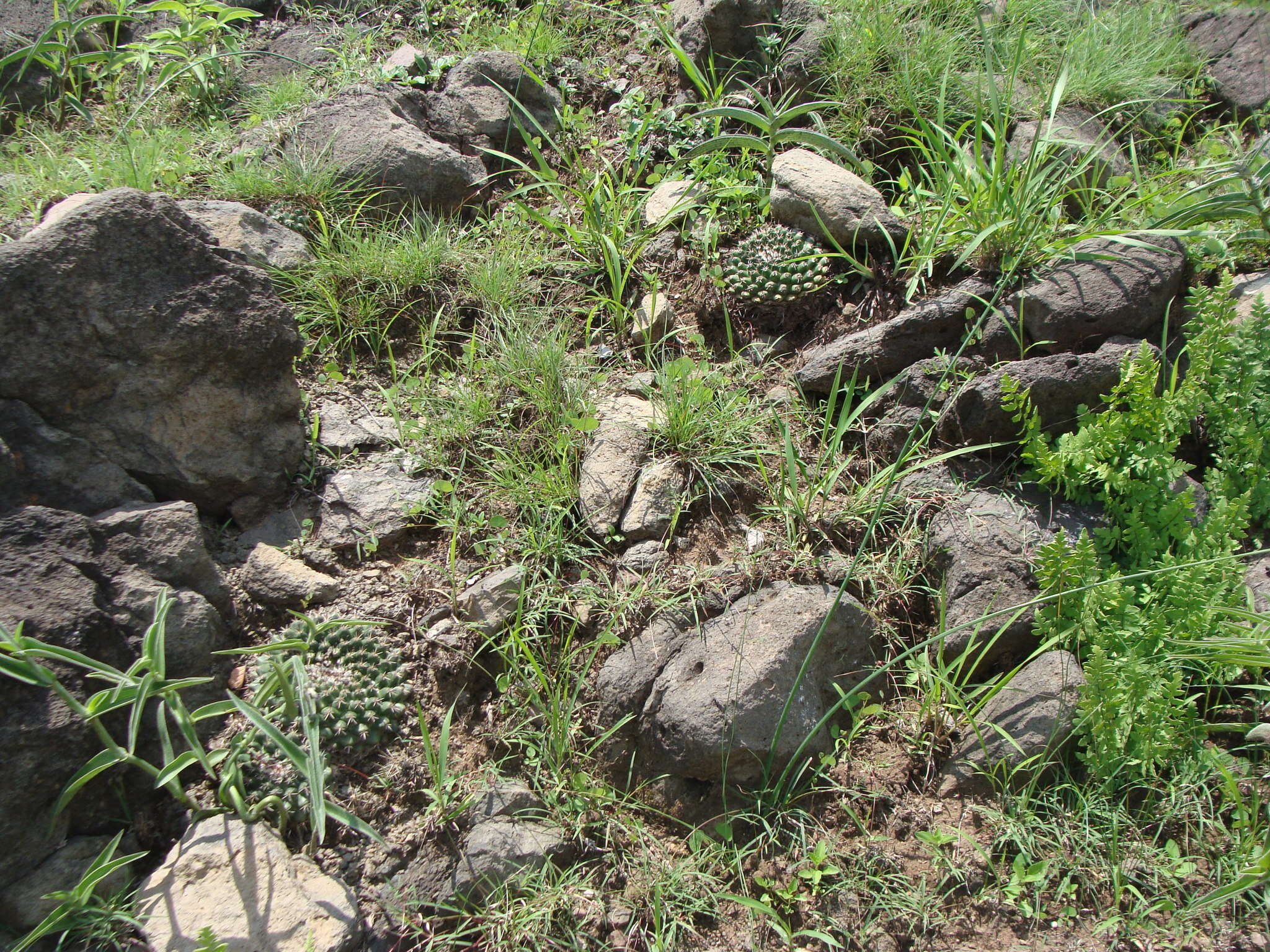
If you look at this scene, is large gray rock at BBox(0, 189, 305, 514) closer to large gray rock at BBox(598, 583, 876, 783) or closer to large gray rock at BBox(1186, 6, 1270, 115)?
large gray rock at BBox(598, 583, 876, 783)

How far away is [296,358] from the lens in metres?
2.92

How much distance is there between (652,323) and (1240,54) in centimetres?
298

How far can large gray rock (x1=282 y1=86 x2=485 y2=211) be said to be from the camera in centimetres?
356

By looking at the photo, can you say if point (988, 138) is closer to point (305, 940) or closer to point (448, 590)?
point (448, 590)

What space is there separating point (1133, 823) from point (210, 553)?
2.77 meters

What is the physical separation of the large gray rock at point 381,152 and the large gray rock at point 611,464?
137cm

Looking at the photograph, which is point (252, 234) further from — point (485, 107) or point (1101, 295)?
point (1101, 295)

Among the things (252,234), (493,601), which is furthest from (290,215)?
(493,601)

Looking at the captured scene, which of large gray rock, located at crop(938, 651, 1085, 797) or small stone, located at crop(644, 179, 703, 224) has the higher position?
small stone, located at crop(644, 179, 703, 224)

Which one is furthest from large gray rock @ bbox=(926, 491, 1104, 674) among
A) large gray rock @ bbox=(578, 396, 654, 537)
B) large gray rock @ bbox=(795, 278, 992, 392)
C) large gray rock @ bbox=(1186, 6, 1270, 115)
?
large gray rock @ bbox=(1186, 6, 1270, 115)

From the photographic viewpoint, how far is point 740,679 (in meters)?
2.35

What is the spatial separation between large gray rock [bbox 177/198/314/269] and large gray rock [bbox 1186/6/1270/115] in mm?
4024

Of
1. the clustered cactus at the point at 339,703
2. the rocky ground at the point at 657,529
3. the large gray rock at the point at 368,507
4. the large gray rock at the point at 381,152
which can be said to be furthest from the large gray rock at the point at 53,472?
the large gray rock at the point at 381,152

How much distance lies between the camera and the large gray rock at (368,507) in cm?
279
